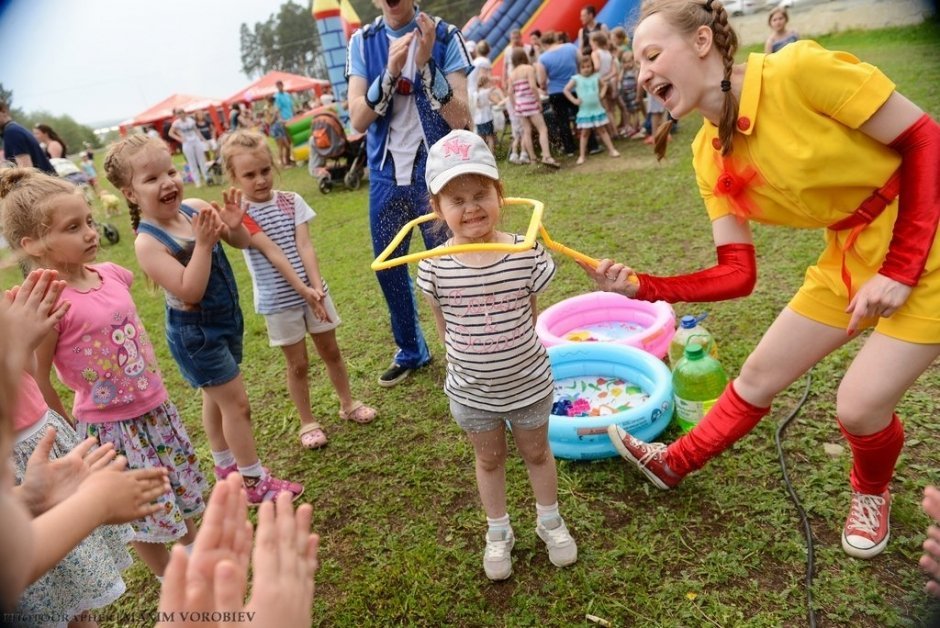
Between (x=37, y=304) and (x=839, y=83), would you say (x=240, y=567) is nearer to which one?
(x=37, y=304)

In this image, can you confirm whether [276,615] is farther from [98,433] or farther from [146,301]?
[146,301]

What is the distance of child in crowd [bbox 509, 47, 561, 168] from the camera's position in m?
8.01

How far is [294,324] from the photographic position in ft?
9.09

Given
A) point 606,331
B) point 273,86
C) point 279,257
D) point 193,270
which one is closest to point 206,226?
point 193,270

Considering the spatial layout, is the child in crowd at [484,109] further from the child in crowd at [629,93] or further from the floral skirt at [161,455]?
the floral skirt at [161,455]

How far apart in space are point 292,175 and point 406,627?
11070 mm

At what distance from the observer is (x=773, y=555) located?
2.03m

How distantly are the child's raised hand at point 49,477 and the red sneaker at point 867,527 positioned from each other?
2.15 meters

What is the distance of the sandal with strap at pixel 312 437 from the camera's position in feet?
9.91

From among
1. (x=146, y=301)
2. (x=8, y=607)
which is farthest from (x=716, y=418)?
(x=146, y=301)

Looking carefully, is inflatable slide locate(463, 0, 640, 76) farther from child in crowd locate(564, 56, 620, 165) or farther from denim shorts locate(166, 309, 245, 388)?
denim shorts locate(166, 309, 245, 388)

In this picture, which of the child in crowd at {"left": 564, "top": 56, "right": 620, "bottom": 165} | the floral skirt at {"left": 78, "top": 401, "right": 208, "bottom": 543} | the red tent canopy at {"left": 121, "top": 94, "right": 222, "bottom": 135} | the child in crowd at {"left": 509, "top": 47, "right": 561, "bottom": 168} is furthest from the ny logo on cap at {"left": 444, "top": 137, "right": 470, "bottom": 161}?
the red tent canopy at {"left": 121, "top": 94, "right": 222, "bottom": 135}

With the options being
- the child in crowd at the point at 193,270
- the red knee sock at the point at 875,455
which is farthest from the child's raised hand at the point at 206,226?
the red knee sock at the point at 875,455

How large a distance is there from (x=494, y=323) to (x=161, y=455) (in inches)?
50.4
